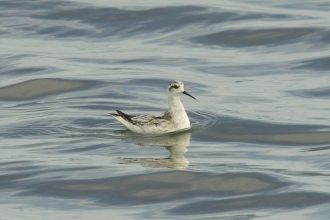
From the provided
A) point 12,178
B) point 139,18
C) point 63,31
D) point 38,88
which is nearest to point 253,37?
point 139,18

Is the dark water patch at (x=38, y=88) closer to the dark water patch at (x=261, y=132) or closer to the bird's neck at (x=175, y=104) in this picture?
the bird's neck at (x=175, y=104)

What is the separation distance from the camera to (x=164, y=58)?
2691 centimetres

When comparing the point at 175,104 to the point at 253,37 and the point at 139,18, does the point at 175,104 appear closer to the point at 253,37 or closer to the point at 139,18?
the point at 253,37

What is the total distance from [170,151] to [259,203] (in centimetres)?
352

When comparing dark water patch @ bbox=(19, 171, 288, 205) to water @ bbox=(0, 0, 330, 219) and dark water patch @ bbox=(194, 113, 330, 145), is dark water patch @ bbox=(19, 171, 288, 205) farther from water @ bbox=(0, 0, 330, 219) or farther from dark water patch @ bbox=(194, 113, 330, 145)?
dark water patch @ bbox=(194, 113, 330, 145)

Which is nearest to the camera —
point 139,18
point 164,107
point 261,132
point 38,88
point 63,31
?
point 261,132

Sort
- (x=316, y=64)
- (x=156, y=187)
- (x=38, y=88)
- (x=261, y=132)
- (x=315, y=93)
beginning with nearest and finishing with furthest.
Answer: (x=156, y=187), (x=261, y=132), (x=315, y=93), (x=38, y=88), (x=316, y=64)

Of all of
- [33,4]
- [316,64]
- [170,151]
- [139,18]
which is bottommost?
[170,151]

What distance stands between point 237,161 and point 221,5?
16404 millimetres

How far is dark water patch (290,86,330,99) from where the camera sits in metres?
22.3

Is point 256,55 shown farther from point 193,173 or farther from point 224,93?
point 193,173

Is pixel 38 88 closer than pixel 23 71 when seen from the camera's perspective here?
Yes

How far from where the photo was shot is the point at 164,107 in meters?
21.6

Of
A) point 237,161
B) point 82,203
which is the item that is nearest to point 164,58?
point 237,161
